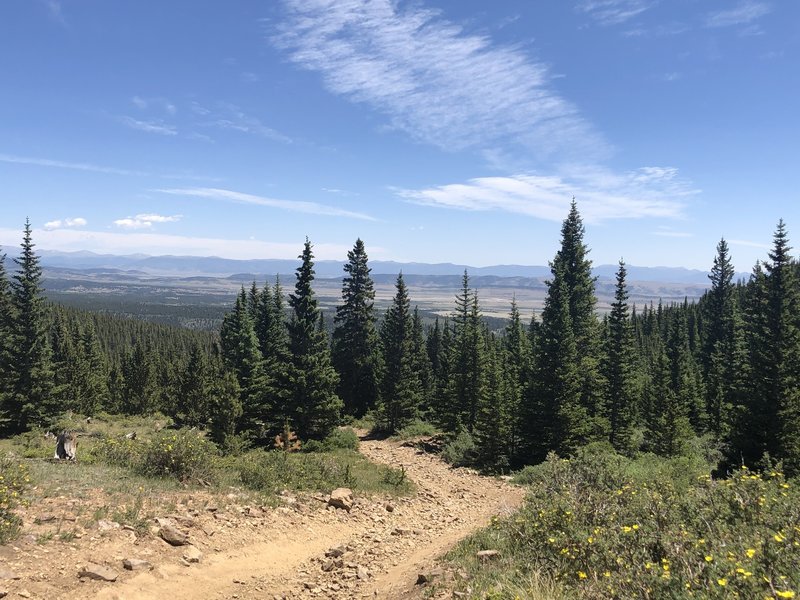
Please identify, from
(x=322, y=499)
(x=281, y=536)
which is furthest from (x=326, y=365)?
(x=281, y=536)

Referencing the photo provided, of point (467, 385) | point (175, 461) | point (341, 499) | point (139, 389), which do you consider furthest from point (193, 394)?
point (341, 499)

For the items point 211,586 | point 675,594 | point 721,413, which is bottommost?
point 721,413

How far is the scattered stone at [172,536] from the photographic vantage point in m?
10.3

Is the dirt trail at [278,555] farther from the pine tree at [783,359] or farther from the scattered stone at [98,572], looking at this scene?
the pine tree at [783,359]

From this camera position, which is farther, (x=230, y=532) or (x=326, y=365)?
(x=326, y=365)

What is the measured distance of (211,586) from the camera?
920cm

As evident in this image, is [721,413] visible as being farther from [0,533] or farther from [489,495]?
[0,533]

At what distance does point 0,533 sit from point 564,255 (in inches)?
1456

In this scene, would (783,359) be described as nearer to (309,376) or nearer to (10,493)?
(309,376)

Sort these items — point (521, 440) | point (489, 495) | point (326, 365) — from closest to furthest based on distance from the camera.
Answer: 1. point (489, 495)
2. point (521, 440)
3. point (326, 365)

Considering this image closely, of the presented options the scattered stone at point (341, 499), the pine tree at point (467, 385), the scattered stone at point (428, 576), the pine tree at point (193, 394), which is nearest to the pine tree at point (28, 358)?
the pine tree at point (193, 394)

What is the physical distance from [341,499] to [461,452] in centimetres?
1591

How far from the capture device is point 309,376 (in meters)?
31.6

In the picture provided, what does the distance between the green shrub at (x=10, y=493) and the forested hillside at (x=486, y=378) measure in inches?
462
